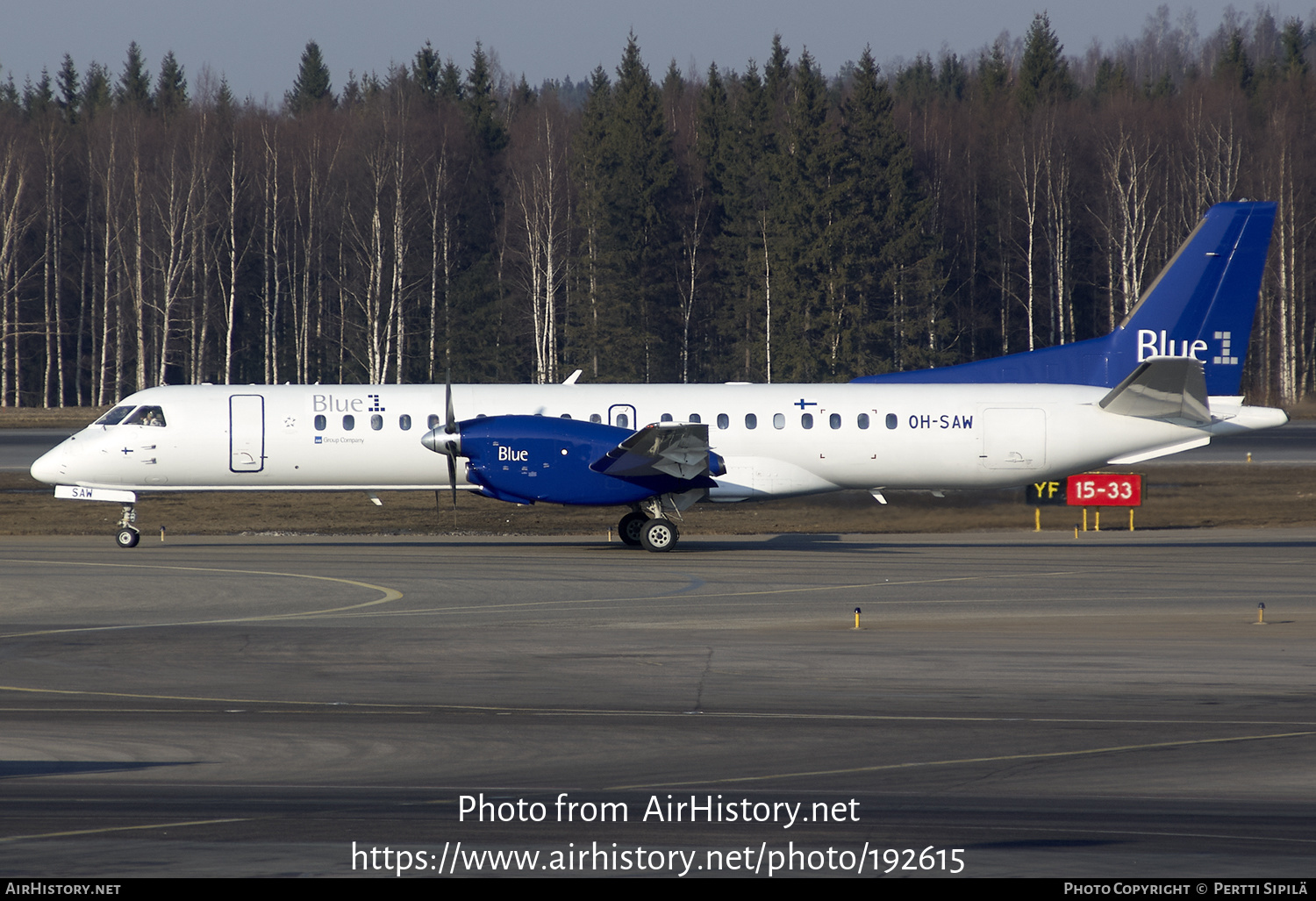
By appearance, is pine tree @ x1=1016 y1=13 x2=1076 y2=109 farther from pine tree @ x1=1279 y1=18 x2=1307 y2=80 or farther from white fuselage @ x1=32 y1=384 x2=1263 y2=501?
white fuselage @ x1=32 y1=384 x2=1263 y2=501

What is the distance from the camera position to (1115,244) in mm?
64625

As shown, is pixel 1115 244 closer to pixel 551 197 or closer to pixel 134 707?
pixel 551 197

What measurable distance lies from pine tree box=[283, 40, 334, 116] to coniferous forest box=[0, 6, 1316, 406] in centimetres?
1750

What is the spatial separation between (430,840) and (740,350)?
2338 inches

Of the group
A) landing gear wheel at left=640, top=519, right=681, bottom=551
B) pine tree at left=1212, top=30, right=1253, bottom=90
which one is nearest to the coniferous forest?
pine tree at left=1212, top=30, right=1253, bottom=90

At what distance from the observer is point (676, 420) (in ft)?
84.0

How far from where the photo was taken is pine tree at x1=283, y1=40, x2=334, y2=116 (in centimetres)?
9331

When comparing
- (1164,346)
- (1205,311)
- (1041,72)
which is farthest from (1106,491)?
(1041,72)

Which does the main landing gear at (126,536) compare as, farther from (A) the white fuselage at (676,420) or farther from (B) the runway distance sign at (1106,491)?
(B) the runway distance sign at (1106,491)

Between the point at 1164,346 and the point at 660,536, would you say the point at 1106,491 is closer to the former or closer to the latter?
the point at 1164,346

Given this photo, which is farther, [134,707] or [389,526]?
[389,526]

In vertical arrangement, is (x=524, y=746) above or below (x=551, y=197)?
below

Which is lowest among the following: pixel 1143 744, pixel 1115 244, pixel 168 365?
pixel 1143 744
